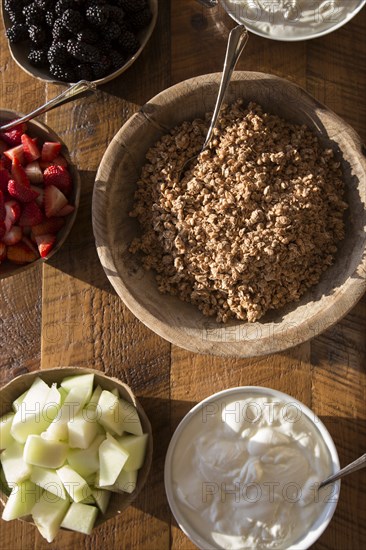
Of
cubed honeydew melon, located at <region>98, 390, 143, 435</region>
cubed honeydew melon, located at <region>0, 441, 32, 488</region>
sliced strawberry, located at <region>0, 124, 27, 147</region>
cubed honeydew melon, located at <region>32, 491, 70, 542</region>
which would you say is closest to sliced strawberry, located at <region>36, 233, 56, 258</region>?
sliced strawberry, located at <region>0, 124, 27, 147</region>

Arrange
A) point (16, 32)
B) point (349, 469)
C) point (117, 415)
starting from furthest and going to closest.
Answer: point (16, 32) → point (117, 415) → point (349, 469)

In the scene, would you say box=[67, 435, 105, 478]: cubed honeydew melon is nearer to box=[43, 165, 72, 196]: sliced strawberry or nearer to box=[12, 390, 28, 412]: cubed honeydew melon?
box=[12, 390, 28, 412]: cubed honeydew melon

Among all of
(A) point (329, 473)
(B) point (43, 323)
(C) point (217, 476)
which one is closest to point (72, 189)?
(B) point (43, 323)

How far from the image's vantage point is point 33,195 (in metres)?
1.83

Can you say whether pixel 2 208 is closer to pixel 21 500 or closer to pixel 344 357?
pixel 21 500

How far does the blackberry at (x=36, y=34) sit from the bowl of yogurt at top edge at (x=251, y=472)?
99 cm

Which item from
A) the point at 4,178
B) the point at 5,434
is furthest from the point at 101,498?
the point at 4,178

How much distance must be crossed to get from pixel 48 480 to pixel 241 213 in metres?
0.79

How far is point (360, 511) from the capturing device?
6.15 feet

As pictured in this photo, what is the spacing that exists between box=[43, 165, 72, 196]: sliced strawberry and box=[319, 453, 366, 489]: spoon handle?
952 mm

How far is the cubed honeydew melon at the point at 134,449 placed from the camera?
5.82 ft

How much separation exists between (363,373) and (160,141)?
0.78 metres

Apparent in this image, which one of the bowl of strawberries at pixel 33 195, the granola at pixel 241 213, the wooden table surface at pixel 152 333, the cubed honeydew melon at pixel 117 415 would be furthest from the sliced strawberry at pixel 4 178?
the cubed honeydew melon at pixel 117 415

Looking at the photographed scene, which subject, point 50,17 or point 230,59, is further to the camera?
point 50,17
